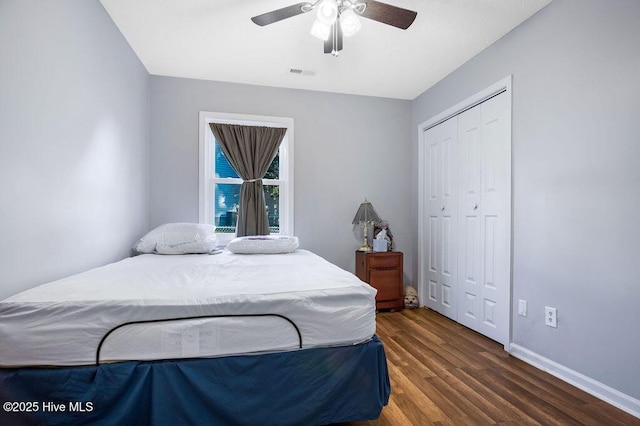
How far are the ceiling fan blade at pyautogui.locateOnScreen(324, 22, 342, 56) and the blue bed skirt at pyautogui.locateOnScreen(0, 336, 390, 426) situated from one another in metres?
1.84

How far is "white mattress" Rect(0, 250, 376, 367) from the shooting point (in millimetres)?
1159

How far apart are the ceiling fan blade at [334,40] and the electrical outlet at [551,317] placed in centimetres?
225

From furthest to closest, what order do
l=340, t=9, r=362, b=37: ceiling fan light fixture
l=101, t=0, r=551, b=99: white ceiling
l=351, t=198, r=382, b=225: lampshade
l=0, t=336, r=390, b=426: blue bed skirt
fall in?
l=351, t=198, r=382, b=225: lampshade, l=101, t=0, r=551, b=99: white ceiling, l=340, t=9, r=362, b=37: ceiling fan light fixture, l=0, t=336, r=390, b=426: blue bed skirt

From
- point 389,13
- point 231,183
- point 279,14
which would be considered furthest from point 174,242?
point 389,13

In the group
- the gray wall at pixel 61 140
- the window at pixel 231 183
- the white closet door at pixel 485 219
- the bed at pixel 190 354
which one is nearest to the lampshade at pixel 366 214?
the window at pixel 231 183

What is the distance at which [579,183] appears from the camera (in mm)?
1934

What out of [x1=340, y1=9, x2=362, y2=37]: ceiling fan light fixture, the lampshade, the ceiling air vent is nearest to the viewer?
[x1=340, y1=9, x2=362, y2=37]: ceiling fan light fixture

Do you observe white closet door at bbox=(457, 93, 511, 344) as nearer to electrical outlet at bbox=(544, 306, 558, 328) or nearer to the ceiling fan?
electrical outlet at bbox=(544, 306, 558, 328)

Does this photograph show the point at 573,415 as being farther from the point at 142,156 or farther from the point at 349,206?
the point at 142,156

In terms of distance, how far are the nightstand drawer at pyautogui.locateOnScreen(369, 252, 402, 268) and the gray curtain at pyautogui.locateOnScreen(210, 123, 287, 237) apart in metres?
1.20

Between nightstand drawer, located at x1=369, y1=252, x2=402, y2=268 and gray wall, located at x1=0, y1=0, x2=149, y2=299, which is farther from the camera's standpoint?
nightstand drawer, located at x1=369, y1=252, x2=402, y2=268

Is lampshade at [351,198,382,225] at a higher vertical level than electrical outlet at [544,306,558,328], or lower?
higher

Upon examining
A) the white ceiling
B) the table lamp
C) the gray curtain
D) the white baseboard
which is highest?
the white ceiling

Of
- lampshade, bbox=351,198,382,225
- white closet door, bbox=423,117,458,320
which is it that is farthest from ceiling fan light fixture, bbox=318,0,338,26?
lampshade, bbox=351,198,382,225
